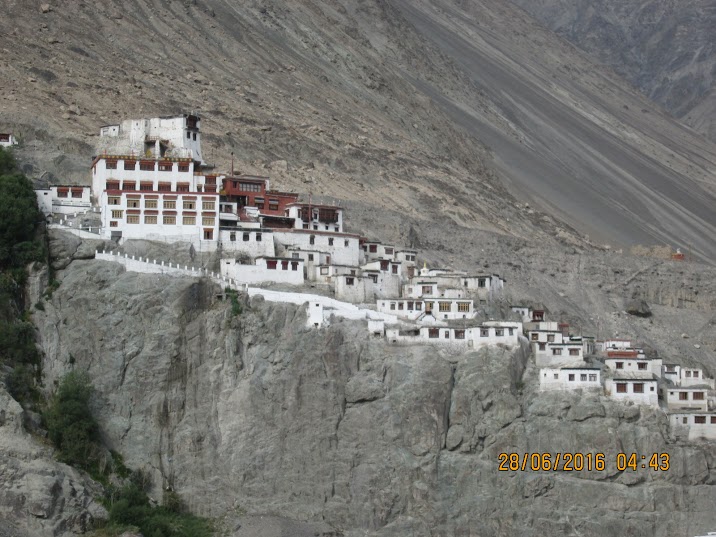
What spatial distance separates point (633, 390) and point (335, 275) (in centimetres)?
1624

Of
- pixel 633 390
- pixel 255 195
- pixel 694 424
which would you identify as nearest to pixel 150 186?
pixel 255 195

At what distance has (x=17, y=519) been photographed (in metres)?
64.1

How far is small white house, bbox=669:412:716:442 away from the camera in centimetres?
7231

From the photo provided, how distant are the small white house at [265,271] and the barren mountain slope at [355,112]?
17975 millimetres

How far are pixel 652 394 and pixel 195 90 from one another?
58914 millimetres

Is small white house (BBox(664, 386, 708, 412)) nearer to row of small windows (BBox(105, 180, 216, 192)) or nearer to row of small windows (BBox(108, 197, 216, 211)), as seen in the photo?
row of small windows (BBox(108, 197, 216, 211))

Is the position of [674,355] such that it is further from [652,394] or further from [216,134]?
[216,134]

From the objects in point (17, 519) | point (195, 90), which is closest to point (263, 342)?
point (17, 519)

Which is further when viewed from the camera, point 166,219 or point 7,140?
point 7,140

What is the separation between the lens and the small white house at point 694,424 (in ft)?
237

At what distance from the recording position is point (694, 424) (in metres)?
72.6

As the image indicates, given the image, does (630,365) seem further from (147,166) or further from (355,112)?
(355,112)
